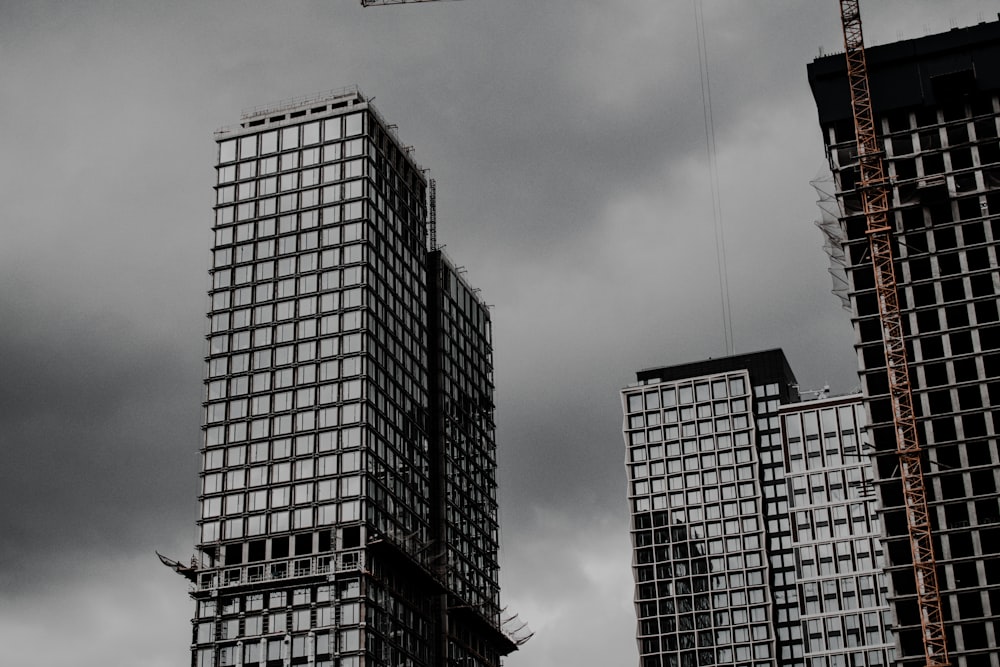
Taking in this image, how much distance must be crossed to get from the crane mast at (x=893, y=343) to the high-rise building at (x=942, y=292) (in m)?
1.59

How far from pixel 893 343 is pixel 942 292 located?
8.38 m

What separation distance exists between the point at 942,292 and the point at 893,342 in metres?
8.26

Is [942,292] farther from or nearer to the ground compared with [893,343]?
farther from the ground

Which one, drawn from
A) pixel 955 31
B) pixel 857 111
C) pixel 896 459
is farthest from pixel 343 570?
pixel 955 31

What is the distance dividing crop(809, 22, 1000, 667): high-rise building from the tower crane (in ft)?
5.15

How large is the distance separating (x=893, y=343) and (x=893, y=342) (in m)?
0.17

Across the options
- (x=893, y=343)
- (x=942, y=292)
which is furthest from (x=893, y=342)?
(x=942, y=292)

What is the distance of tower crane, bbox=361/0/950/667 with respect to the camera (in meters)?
156

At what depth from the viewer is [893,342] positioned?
16875 cm

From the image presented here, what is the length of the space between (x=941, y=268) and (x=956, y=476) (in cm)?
2413

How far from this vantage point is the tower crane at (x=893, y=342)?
511 feet

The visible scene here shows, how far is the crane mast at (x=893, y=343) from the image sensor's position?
15588 centimetres

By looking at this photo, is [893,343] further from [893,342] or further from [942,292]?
[942,292]

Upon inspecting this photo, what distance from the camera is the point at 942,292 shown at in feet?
561
